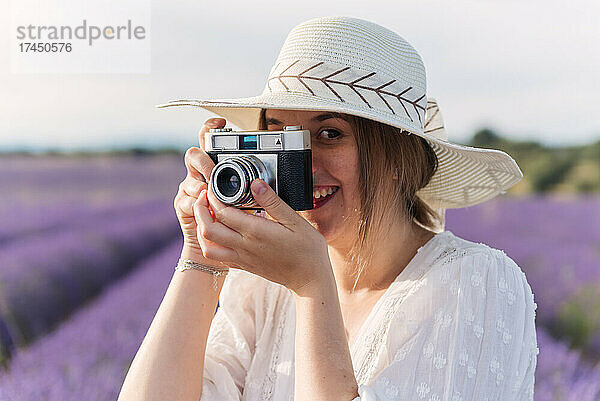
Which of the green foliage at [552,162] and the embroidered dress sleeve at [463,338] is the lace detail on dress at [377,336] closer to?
the embroidered dress sleeve at [463,338]

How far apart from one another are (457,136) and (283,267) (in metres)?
1.10

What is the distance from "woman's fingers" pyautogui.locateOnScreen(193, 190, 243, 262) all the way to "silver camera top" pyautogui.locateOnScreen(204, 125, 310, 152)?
0.23 ft

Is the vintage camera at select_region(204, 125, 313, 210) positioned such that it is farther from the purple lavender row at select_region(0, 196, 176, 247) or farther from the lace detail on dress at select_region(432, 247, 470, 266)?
the purple lavender row at select_region(0, 196, 176, 247)

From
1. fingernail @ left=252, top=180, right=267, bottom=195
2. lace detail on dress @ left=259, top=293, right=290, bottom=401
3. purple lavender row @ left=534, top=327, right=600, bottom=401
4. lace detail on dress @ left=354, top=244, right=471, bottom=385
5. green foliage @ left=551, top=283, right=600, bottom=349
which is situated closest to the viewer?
fingernail @ left=252, top=180, right=267, bottom=195

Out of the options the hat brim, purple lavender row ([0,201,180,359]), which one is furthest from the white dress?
purple lavender row ([0,201,180,359])

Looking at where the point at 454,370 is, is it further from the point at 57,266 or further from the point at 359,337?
the point at 57,266

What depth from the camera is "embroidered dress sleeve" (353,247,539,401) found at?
2.09 feet

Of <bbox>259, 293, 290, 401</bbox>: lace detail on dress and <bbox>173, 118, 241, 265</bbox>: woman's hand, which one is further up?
<bbox>173, 118, 241, 265</bbox>: woman's hand

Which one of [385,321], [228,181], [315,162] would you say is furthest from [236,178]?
[385,321]

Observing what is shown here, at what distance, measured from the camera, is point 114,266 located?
1893mm

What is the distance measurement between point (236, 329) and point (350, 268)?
0.57ft

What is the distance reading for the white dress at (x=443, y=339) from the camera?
64cm

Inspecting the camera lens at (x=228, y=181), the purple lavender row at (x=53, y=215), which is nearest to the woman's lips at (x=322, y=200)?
the camera lens at (x=228, y=181)

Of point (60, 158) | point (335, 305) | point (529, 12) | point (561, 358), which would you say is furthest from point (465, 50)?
point (335, 305)
